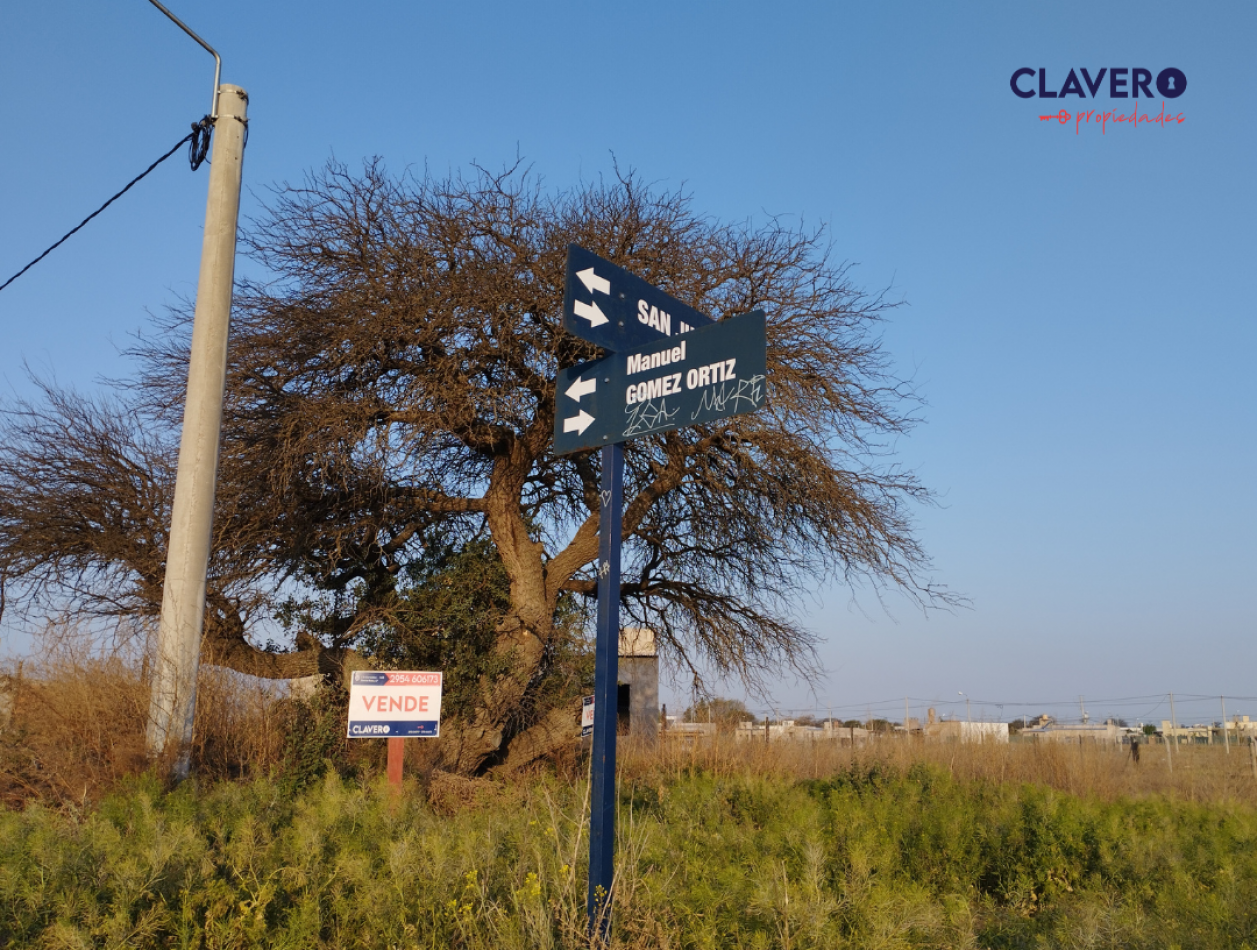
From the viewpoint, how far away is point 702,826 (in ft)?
28.3

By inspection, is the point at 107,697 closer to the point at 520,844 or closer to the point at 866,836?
the point at 520,844

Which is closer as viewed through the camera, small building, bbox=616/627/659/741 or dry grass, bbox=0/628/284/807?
dry grass, bbox=0/628/284/807

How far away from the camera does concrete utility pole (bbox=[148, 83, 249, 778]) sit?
334 inches

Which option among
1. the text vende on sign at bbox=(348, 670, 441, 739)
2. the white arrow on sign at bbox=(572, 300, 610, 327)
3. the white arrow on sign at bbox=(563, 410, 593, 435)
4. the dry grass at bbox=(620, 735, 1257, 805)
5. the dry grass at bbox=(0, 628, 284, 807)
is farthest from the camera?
the dry grass at bbox=(620, 735, 1257, 805)

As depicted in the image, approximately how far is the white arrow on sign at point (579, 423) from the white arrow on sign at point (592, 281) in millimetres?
628

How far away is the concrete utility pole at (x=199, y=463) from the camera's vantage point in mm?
8477

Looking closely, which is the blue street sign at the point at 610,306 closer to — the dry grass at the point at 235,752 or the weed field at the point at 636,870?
the weed field at the point at 636,870

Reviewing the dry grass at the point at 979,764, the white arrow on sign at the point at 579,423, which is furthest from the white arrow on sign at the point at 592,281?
the dry grass at the point at 979,764

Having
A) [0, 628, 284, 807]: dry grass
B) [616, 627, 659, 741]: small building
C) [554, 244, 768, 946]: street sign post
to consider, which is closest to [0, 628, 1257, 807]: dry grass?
[0, 628, 284, 807]: dry grass

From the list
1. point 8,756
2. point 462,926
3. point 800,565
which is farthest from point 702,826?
point 800,565

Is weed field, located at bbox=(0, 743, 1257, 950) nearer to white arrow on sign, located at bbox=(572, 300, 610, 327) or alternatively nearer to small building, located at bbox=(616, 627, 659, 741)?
white arrow on sign, located at bbox=(572, 300, 610, 327)

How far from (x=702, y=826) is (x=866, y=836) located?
174 centimetres

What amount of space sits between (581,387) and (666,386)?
58cm

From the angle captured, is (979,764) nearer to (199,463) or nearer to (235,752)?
(235,752)
